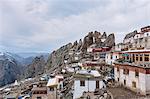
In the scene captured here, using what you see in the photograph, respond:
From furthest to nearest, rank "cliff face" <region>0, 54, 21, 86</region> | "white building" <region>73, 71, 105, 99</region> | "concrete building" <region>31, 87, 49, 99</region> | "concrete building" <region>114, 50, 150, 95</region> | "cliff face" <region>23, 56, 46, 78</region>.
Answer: "cliff face" <region>0, 54, 21, 86</region> → "cliff face" <region>23, 56, 46, 78</region> → "concrete building" <region>31, 87, 49, 99</region> → "white building" <region>73, 71, 105, 99</region> → "concrete building" <region>114, 50, 150, 95</region>

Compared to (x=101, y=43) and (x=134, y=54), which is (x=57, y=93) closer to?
(x=134, y=54)

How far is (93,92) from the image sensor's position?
33031 millimetres

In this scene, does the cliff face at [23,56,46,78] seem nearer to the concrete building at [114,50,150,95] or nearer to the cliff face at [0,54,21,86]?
the cliff face at [0,54,21,86]

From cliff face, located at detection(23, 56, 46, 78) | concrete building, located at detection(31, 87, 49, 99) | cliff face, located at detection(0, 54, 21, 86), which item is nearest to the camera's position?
concrete building, located at detection(31, 87, 49, 99)

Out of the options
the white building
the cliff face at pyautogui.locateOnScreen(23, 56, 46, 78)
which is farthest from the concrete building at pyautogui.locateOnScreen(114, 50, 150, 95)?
the cliff face at pyautogui.locateOnScreen(23, 56, 46, 78)

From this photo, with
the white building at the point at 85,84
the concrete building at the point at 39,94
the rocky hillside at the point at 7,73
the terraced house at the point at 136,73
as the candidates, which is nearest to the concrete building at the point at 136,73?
the terraced house at the point at 136,73

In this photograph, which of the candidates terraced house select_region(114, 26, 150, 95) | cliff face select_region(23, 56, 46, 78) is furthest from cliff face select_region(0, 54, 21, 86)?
terraced house select_region(114, 26, 150, 95)

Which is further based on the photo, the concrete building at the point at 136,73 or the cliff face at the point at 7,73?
the cliff face at the point at 7,73

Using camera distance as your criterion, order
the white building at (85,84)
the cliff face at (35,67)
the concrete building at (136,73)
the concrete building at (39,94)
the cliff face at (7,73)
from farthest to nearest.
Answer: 1. the cliff face at (7,73)
2. the cliff face at (35,67)
3. the concrete building at (39,94)
4. the white building at (85,84)
5. the concrete building at (136,73)

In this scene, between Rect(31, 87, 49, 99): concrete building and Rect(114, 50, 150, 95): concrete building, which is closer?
Rect(114, 50, 150, 95): concrete building

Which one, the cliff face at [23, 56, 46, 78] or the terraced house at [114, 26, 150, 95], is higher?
the terraced house at [114, 26, 150, 95]

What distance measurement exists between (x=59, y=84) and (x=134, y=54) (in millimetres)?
15220

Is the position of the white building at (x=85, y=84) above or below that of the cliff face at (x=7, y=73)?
above

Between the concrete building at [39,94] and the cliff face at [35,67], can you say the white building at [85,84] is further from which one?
the cliff face at [35,67]
